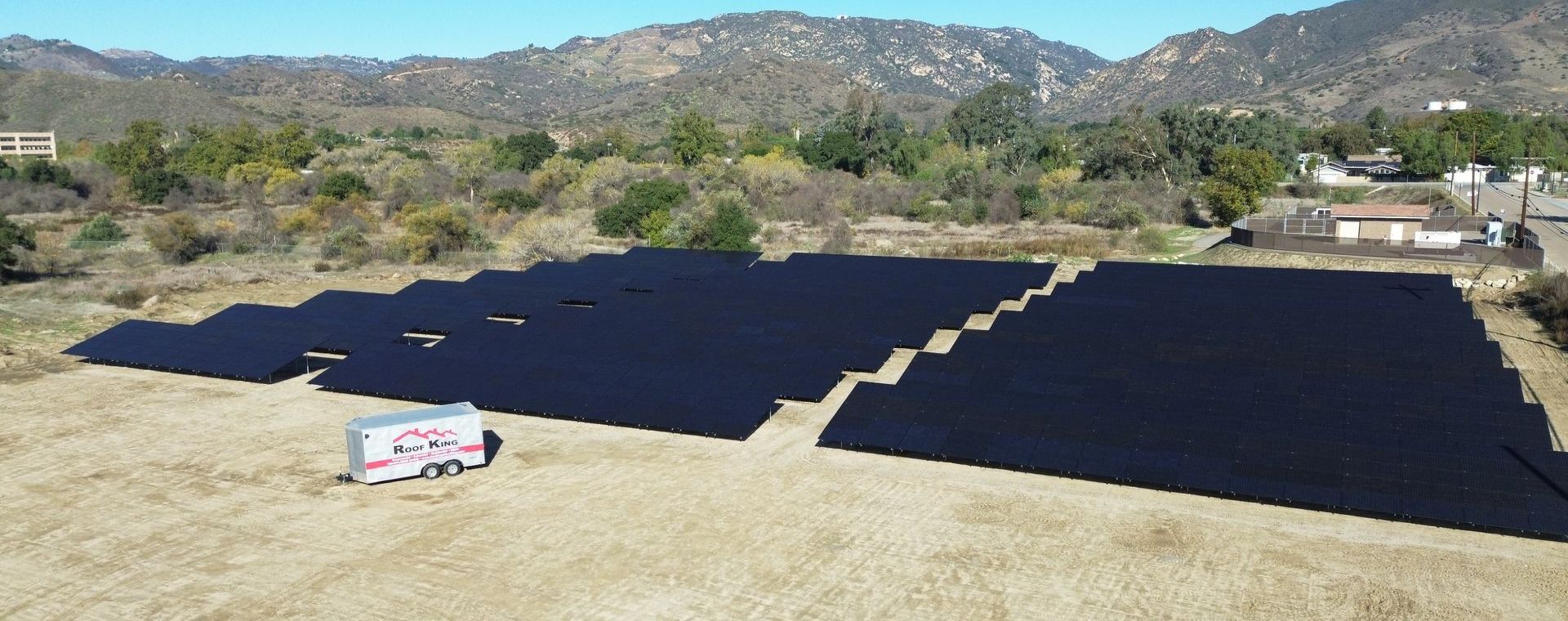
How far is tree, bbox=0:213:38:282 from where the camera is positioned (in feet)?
161

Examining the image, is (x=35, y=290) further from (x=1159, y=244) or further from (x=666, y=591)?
(x=1159, y=244)

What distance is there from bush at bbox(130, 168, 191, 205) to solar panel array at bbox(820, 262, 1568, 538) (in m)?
72.7

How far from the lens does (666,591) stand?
59.2ft

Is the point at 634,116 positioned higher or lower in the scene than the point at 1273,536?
higher

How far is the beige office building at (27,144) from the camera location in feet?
380

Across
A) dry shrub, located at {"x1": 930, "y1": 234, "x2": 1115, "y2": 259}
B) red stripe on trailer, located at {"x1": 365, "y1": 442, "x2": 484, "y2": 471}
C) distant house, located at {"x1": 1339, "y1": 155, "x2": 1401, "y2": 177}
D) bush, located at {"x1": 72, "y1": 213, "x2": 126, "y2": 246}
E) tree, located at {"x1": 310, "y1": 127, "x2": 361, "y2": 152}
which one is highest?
tree, located at {"x1": 310, "y1": 127, "x2": 361, "y2": 152}

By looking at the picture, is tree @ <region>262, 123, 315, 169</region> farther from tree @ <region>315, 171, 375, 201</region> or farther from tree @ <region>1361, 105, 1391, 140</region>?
tree @ <region>1361, 105, 1391, 140</region>

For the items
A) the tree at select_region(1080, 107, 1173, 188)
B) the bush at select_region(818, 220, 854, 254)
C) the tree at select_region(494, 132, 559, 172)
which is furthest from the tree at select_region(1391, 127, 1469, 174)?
the tree at select_region(494, 132, 559, 172)

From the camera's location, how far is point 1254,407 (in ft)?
81.4

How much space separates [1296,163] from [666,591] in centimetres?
9159

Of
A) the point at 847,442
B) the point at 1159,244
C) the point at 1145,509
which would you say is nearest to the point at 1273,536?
the point at 1145,509

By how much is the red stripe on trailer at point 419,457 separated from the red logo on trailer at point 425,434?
1.19 feet

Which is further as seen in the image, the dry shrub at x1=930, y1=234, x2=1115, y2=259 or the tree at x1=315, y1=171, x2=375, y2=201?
the tree at x1=315, y1=171, x2=375, y2=201

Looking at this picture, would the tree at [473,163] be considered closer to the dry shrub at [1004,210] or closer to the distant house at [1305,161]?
the dry shrub at [1004,210]
